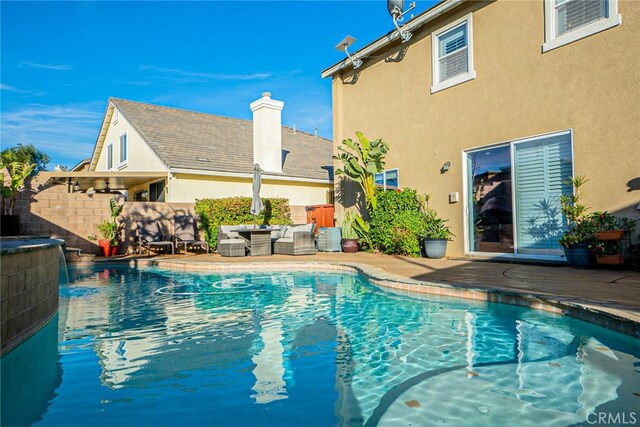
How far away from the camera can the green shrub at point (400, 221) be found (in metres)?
10.9

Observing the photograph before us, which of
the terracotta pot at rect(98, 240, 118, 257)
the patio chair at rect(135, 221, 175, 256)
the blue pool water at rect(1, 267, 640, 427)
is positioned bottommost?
the blue pool water at rect(1, 267, 640, 427)

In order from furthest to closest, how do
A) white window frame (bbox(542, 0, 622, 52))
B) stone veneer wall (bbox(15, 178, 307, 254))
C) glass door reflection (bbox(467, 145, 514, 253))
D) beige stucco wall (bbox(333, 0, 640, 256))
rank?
stone veneer wall (bbox(15, 178, 307, 254))
glass door reflection (bbox(467, 145, 514, 253))
white window frame (bbox(542, 0, 622, 52))
beige stucco wall (bbox(333, 0, 640, 256))

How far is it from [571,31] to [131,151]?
18582 millimetres

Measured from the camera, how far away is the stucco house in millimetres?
16359

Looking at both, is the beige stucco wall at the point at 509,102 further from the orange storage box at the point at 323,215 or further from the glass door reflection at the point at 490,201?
the orange storage box at the point at 323,215

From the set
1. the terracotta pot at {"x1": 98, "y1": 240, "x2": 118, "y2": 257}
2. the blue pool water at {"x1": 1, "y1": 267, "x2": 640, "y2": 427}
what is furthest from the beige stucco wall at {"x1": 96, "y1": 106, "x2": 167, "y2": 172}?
the blue pool water at {"x1": 1, "y1": 267, "x2": 640, "y2": 427}

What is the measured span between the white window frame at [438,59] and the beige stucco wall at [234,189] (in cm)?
934

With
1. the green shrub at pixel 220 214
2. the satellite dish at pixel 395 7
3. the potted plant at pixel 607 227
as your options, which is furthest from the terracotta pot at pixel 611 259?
the green shrub at pixel 220 214

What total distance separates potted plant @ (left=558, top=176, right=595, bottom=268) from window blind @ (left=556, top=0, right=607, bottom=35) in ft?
10.6

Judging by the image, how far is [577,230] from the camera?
25.5 ft

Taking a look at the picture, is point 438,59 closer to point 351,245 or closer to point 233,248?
point 351,245

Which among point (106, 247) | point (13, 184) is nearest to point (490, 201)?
A: point (106, 247)

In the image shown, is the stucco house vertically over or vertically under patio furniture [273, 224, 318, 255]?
over

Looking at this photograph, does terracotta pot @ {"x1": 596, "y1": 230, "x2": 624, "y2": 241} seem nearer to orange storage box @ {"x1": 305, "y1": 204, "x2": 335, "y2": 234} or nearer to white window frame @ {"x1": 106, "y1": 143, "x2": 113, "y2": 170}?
orange storage box @ {"x1": 305, "y1": 204, "x2": 335, "y2": 234}
